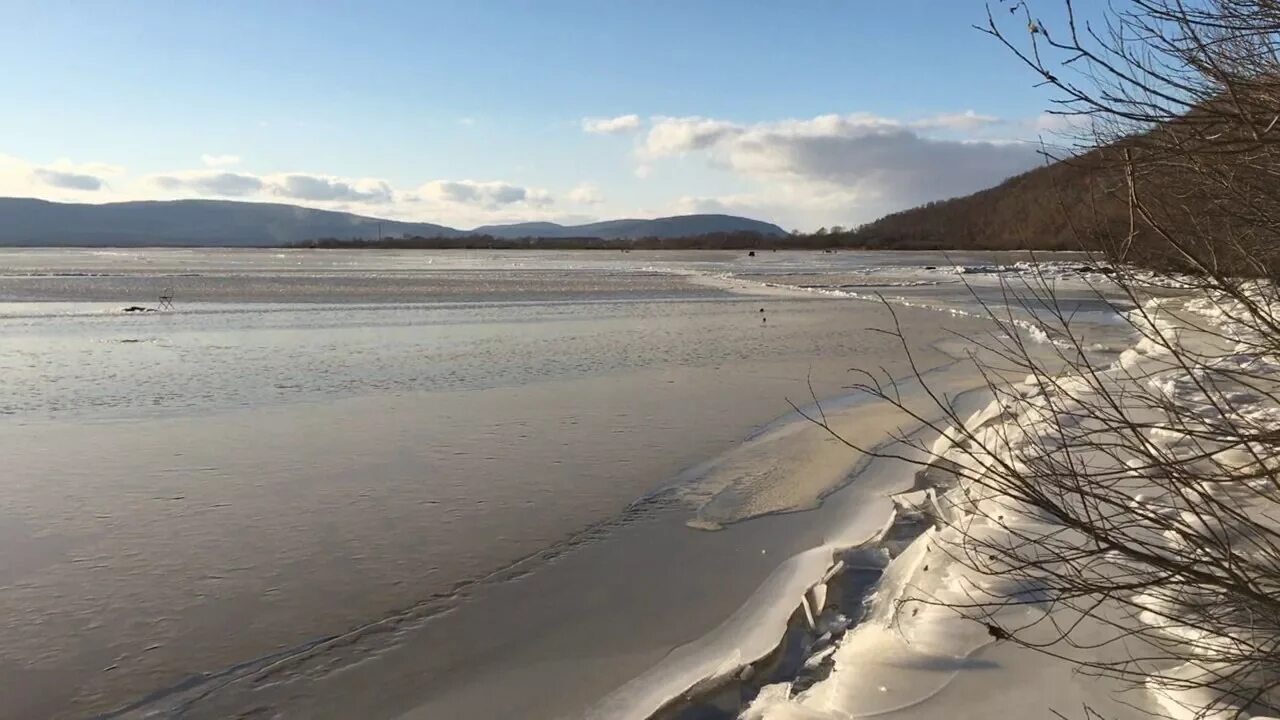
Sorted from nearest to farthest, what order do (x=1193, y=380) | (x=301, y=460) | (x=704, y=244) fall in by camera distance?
(x=1193, y=380) < (x=301, y=460) < (x=704, y=244)

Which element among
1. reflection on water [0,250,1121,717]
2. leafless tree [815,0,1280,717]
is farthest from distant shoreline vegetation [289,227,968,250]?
leafless tree [815,0,1280,717]

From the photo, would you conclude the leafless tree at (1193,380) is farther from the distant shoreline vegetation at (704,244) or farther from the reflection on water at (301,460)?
the distant shoreline vegetation at (704,244)

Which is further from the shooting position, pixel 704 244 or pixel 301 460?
pixel 704 244

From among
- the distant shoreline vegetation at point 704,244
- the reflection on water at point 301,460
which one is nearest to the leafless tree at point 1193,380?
the reflection on water at point 301,460

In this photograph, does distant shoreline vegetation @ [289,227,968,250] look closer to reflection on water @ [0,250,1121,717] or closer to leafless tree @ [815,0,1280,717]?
reflection on water @ [0,250,1121,717]

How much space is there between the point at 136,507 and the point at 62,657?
236 cm

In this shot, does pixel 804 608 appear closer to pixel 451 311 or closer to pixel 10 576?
pixel 10 576

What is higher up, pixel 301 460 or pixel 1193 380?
pixel 1193 380

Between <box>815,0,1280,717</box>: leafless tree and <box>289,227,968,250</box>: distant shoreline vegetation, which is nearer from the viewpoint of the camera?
<box>815,0,1280,717</box>: leafless tree

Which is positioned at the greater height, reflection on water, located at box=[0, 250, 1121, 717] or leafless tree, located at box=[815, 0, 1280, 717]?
leafless tree, located at box=[815, 0, 1280, 717]

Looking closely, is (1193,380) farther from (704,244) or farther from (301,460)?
(704,244)

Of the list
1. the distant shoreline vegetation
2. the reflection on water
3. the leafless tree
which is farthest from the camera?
the distant shoreline vegetation

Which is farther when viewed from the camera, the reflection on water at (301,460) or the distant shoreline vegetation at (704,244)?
the distant shoreline vegetation at (704,244)

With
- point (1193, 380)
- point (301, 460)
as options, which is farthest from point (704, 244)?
point (1193, 380)
